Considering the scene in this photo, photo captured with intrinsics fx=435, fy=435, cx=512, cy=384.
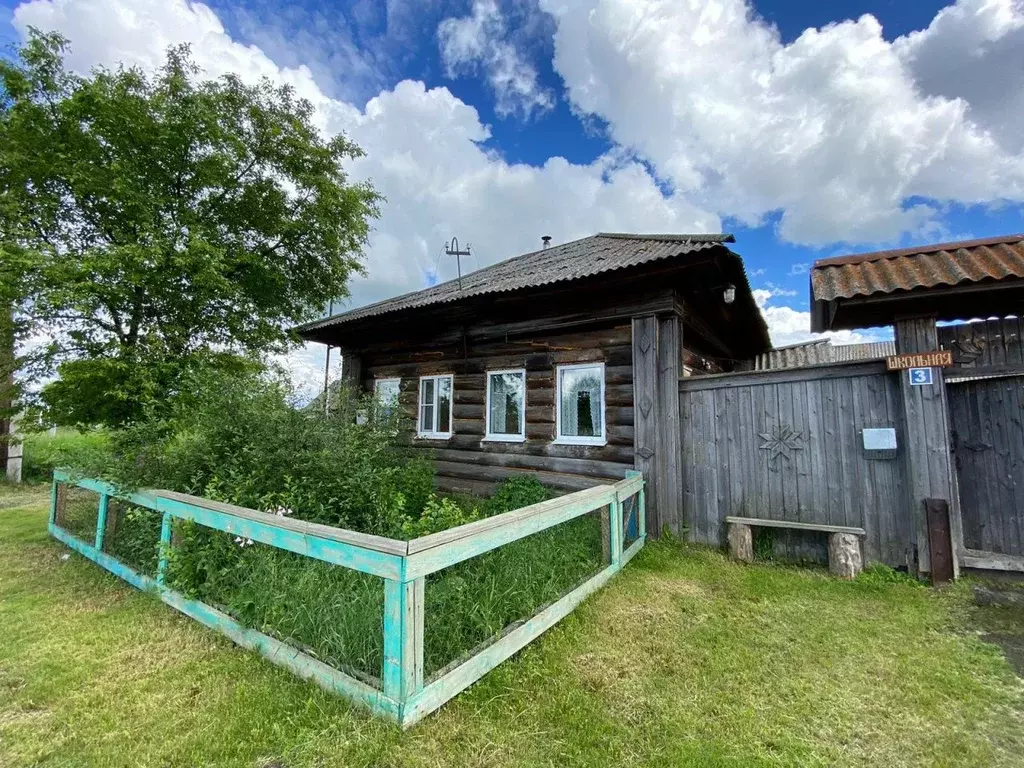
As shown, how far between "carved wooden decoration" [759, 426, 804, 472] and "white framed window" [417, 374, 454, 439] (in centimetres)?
495

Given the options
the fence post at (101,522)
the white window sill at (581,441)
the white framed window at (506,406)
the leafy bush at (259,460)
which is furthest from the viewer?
the white framed window at (506,406)

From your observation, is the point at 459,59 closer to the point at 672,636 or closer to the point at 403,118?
the point at 403,118

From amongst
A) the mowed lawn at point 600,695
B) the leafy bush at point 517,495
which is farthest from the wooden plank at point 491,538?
the leafy bush at point 517,495

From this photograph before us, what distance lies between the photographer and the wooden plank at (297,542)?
220 centimetres

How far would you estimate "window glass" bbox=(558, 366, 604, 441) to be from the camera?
20.4 feet

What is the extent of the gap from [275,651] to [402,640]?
4.17 ft

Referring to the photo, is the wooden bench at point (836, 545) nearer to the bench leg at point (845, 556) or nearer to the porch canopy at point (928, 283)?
the bench leg at point (845, 556)

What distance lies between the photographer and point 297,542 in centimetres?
266

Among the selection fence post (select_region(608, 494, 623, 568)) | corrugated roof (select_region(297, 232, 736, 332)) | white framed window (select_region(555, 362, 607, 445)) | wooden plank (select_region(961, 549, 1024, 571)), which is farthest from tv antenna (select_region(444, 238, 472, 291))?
wooden plank (select_region(961, 549, 1024, 571))

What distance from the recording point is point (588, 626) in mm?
3246

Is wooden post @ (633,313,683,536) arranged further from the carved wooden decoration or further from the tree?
the tree

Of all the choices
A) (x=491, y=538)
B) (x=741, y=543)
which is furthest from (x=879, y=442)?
(x=491, y=538)

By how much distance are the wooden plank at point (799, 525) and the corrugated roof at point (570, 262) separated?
120 inches

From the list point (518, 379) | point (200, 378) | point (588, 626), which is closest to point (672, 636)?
point (588, 626)
